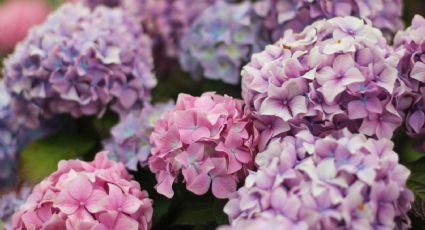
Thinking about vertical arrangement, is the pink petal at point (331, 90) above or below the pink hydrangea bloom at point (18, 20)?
above

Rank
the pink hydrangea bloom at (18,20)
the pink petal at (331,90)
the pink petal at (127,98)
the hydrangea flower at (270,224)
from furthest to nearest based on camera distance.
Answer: the pink hydrangea bloom at (18,20) < the pink petal at (127,98) < the pink petal at (331,90) < the hydrangea flower at (270,224)

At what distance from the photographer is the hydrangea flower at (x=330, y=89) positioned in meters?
0.81

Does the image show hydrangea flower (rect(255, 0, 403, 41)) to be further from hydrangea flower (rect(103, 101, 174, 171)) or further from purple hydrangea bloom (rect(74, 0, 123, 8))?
purple hydrangea bloom (rect(74, 0, 123, 8))

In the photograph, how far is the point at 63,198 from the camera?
0.84 m

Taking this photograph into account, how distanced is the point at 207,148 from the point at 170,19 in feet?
2.09

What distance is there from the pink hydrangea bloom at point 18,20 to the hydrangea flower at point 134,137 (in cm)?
84

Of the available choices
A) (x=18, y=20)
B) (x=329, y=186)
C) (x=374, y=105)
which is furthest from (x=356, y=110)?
(x=18, y=20)

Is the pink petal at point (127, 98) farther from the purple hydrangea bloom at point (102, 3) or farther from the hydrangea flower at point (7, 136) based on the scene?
Answer: the purple hydrangea bloom at point (102, 3)

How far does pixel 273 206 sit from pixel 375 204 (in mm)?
110

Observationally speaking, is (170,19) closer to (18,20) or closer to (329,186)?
(18,20)

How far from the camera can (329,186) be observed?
702mm

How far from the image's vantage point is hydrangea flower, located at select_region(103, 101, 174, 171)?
3.38 feet

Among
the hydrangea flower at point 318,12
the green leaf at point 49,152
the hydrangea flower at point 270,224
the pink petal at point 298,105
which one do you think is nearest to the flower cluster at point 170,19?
the hydrangea flower at point 318,12

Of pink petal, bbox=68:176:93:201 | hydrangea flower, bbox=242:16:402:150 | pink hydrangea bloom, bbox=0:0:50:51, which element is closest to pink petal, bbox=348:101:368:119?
hydrangea flower, bbox=242:16:402:150
